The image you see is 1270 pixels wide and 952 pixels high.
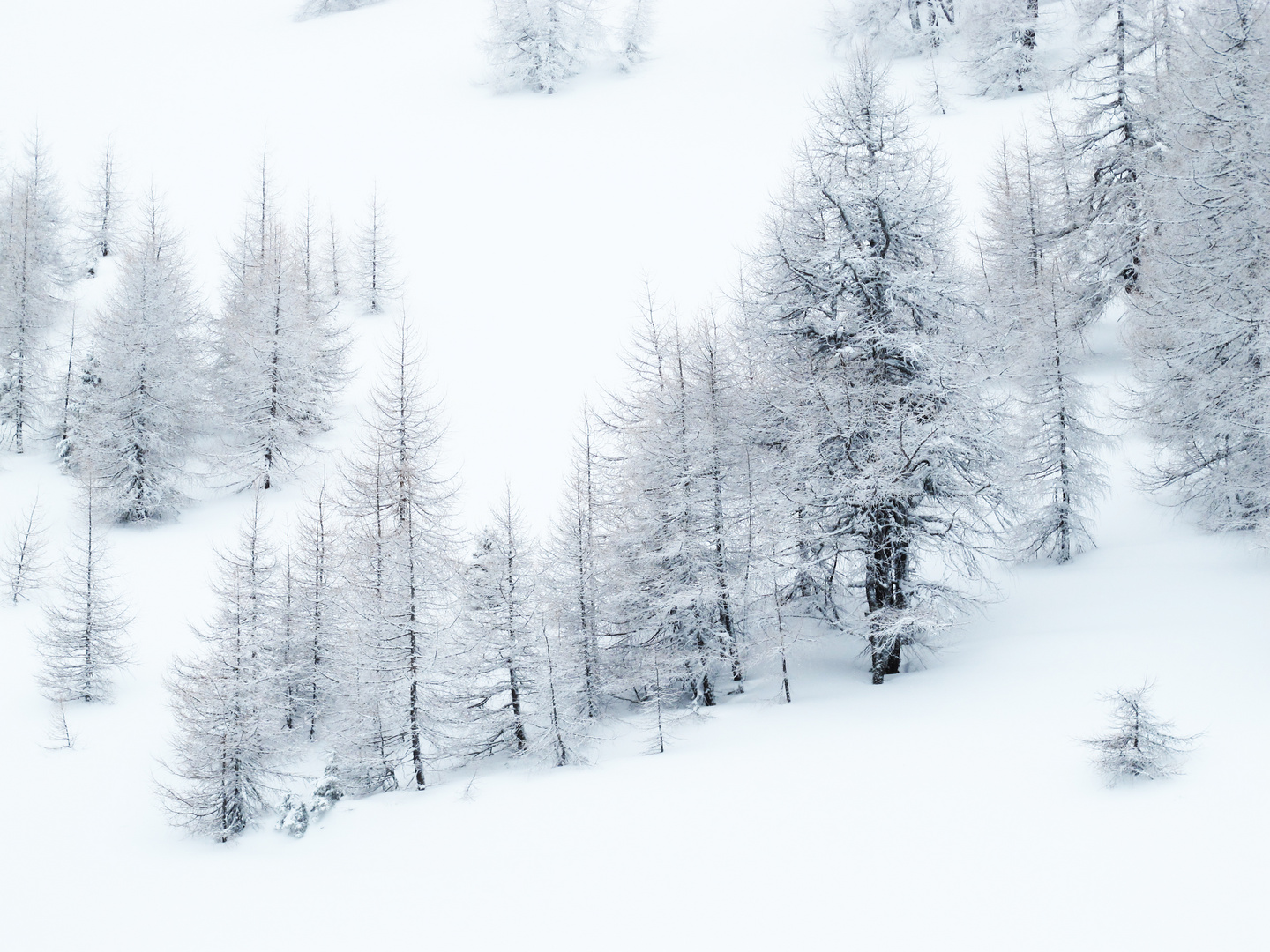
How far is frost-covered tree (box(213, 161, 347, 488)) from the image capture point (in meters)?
30.6

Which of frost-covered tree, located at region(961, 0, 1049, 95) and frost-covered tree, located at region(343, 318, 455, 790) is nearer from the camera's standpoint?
frost-covered tree, located at region(343, 318, 455, 790)

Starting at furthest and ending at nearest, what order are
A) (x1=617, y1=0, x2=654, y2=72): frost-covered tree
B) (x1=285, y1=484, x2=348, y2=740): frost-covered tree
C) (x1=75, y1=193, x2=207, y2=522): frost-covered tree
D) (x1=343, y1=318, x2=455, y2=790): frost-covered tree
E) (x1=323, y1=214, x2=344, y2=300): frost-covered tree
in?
(x1=617, y1=0, x2=654, y2=72): frost-covered tree
(x1=323, y1=214, x2=344, y2=300): frost-covered tree
(x1=75, y1=193, x2=207, y2=522): frost-covered tree
(x1=285, y1=484, x2=348, y2=740): frost-covered tree
(x1=343, y1=318, x2=455, y2=790): frost-covered tree

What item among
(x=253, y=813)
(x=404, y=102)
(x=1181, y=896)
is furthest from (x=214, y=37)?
(x=1181, y=896)

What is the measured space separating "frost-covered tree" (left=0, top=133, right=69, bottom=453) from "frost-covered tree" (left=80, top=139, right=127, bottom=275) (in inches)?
54.7

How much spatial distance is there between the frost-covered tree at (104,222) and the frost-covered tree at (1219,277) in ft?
154

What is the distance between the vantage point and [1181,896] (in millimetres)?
8594

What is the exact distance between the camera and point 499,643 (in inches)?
709

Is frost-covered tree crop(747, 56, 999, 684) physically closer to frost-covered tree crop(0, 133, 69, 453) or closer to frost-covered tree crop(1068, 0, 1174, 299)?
frost-covered tree crop(1068, 0, 1174, 299)

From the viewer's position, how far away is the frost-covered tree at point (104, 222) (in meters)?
44.2

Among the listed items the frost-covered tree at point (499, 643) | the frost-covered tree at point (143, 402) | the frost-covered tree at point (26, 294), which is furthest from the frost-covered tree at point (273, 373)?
the frost-covered tree at point (499, 643)

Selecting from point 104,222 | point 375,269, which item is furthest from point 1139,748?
point 104,222

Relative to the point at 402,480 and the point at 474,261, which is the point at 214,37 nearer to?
the point at 474,261

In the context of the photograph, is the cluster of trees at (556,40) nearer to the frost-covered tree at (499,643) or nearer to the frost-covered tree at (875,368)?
the frost-covered tree at (875,368)

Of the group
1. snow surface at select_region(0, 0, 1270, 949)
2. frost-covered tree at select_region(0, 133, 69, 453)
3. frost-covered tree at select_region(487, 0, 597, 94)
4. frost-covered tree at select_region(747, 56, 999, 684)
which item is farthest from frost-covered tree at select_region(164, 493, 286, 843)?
frost-covered tree at select_region(487, 0, 597, 94)
